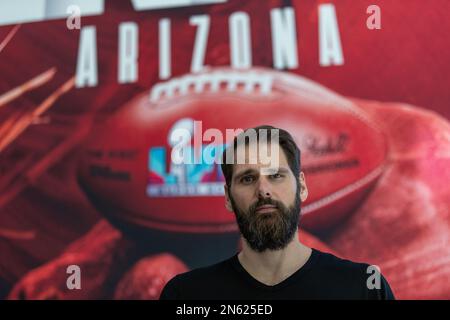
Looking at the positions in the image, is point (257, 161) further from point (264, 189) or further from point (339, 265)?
point (339, 265)

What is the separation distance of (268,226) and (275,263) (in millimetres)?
79

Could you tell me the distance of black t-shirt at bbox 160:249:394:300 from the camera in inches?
34.0

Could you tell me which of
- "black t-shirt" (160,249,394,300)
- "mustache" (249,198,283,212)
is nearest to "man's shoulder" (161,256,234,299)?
"black t-shirt" (160,249,394,300)

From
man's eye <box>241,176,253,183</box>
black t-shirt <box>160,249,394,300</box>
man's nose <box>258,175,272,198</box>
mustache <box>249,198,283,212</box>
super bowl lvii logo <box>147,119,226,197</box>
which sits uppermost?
super bowl lvii logo <box>147,119,226,197</box>

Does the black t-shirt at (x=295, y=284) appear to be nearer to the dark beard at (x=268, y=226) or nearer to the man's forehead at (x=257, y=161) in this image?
the dark beard at (x=268, y=226)

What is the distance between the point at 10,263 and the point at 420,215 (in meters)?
1.61

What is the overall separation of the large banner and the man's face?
996mm

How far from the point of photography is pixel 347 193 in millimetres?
1858

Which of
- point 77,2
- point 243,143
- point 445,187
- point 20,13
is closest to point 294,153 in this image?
point 243,143

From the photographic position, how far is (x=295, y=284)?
2.85ft

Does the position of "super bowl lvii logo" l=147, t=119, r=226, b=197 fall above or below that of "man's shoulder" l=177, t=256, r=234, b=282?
above

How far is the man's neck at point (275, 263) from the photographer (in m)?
0.88

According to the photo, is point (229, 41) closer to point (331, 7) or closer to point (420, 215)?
point (331, 7)

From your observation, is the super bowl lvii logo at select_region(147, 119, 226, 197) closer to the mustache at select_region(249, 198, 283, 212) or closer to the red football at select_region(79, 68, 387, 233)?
the red football at select_region(79, 68, 387, 233)
